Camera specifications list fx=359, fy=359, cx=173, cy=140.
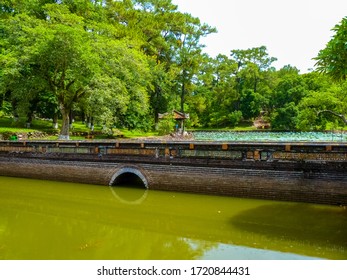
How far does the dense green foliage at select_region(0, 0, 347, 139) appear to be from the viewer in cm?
2442

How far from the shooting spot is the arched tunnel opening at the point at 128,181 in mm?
16156

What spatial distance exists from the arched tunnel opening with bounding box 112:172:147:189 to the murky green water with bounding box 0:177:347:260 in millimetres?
1597

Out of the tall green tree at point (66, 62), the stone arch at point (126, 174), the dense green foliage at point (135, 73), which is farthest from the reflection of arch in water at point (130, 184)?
the tall green tree at point (66, 62)

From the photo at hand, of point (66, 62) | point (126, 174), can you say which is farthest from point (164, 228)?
point (66, 62)

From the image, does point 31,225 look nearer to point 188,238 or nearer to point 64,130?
point 188,238

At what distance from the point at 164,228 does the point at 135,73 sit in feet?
69.5

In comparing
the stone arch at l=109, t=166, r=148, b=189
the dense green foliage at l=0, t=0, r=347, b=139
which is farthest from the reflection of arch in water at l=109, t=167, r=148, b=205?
the dense green foliage at l=0, t=0, r=347, b=139

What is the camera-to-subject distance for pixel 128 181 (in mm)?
16969

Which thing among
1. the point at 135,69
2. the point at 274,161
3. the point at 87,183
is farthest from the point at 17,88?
the point at 274,161

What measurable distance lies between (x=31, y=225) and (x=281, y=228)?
23.5 ft

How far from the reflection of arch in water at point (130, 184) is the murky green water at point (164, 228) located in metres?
0.09

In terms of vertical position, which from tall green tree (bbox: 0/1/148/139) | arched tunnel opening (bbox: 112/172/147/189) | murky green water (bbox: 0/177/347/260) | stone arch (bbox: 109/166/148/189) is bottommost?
murky green water (bbox: 0/177/347/260)

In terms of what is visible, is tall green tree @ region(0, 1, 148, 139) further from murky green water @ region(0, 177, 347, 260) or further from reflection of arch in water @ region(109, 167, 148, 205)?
murky green water @ region(0, 177, 347, 260)

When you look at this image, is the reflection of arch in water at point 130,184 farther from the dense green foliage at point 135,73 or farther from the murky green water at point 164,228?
the dense green foliage at point 135,73
